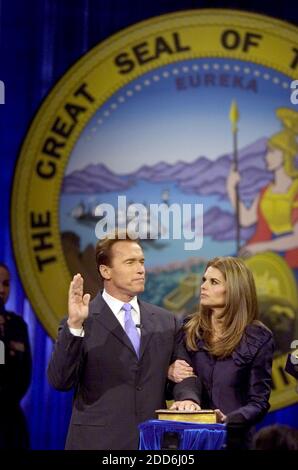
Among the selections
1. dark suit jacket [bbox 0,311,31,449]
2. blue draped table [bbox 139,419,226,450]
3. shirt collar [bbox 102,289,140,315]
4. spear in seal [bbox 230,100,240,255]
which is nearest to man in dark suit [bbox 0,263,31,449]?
dark suit jacket [bbox 0,311,31,449]

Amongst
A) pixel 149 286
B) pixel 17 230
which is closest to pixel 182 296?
pixel 149 286

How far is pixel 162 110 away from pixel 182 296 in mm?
1143

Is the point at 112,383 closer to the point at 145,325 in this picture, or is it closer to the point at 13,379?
the point at 145,325

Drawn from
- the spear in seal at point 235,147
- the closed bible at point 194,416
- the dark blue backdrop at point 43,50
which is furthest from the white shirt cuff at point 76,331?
the spear in seal at point 235,147

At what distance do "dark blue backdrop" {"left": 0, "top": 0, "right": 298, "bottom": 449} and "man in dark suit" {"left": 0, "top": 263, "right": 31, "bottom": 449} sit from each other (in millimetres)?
87

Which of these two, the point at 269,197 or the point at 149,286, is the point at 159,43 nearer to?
the point at 269,197

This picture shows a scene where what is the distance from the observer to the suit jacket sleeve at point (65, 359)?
3156 millimetres

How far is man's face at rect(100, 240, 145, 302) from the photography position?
11.5ft

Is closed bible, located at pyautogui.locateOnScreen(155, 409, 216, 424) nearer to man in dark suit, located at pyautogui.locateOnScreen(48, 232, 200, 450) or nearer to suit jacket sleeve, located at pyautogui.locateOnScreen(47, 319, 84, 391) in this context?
man in dark suit, located at pyautogui.locateOnScreen(48, 232, 200, 450)

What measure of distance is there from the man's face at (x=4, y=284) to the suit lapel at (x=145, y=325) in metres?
1.73

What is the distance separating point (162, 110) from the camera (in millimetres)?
5176

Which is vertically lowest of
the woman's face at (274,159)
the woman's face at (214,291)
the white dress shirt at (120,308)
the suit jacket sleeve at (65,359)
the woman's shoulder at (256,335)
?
the suit jacket sleeve at (65,359)

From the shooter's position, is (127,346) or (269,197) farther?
(269,197)

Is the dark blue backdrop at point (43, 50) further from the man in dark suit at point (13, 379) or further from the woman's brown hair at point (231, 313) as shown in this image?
the woman's brown hair at point (231, 313)
